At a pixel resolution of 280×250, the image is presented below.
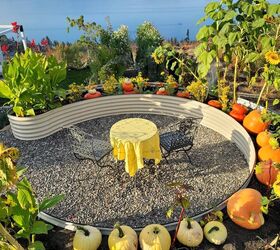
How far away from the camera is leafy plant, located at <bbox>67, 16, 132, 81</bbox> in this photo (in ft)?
25.3

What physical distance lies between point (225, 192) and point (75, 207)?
→ 6.32ft

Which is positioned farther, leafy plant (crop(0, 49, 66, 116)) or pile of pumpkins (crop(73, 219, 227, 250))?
leafy plant (crop(0, 49, 66, 116))

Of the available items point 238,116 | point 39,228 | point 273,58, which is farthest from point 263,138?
point 39,228

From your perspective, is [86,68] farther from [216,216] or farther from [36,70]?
[216,216]

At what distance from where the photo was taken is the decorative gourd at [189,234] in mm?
3488

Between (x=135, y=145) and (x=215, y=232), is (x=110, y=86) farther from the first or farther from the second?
(x=215, y=232)

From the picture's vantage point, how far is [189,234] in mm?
3488

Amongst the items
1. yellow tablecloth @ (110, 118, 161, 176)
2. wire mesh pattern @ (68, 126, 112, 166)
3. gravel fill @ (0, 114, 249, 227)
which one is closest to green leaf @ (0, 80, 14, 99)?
gravel fill @ (0, 114, 249, 227)

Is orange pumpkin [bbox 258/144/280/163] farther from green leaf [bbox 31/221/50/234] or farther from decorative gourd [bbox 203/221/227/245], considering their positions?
green leaf [bbox 31/221/50/234]

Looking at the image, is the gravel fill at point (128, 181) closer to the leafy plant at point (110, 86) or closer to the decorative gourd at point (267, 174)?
the decorative gourd at point (267, 174)

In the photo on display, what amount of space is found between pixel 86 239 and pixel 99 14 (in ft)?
70.4

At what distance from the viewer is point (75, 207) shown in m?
4.27

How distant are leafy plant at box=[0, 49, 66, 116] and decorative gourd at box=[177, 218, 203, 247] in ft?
10.3

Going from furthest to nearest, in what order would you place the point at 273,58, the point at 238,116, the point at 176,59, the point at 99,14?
the point at 99,14, the point at 176,59, the point at 238,116, the point at 273,58
